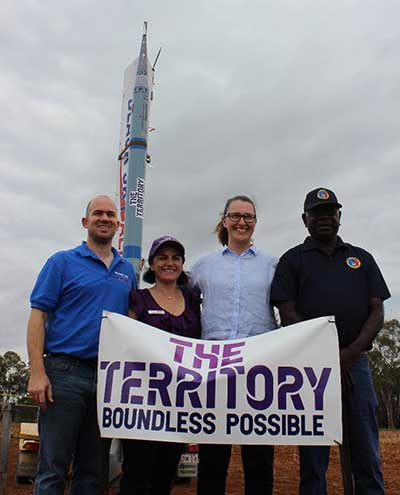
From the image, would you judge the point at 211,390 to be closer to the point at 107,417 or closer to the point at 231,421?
the point at 231,421

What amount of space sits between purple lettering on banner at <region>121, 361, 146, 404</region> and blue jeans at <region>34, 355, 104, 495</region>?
225 millimetres

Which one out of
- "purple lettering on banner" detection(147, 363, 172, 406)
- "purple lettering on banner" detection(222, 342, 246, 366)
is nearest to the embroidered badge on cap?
"purple lettering on banner" detection(222, 342, 246, 366)

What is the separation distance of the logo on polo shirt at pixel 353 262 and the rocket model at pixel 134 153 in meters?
7.53

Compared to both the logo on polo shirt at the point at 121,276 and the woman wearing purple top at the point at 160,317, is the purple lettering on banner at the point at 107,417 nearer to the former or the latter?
the woman wearing purple top at the point at 160,317

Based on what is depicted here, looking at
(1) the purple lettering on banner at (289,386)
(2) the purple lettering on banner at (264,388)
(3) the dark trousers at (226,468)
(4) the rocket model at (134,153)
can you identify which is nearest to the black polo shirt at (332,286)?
(1) the purple lettering on banner at (289,386)

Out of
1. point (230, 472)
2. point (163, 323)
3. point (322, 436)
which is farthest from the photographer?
point (230, 472)

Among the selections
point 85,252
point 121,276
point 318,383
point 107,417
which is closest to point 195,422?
point 107,417

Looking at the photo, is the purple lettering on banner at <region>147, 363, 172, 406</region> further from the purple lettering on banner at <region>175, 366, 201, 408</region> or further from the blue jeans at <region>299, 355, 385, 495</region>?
the blue jeans at <region>299, 355, 385, 495</region>

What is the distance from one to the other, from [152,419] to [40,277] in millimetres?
1363

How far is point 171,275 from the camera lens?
4621mm

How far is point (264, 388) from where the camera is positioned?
163 inches

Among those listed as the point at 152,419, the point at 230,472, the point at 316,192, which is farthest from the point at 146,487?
the point at 230,472

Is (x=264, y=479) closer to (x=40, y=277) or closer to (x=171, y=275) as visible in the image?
(x=171, y=275)

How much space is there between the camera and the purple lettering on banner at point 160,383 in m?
4.14
